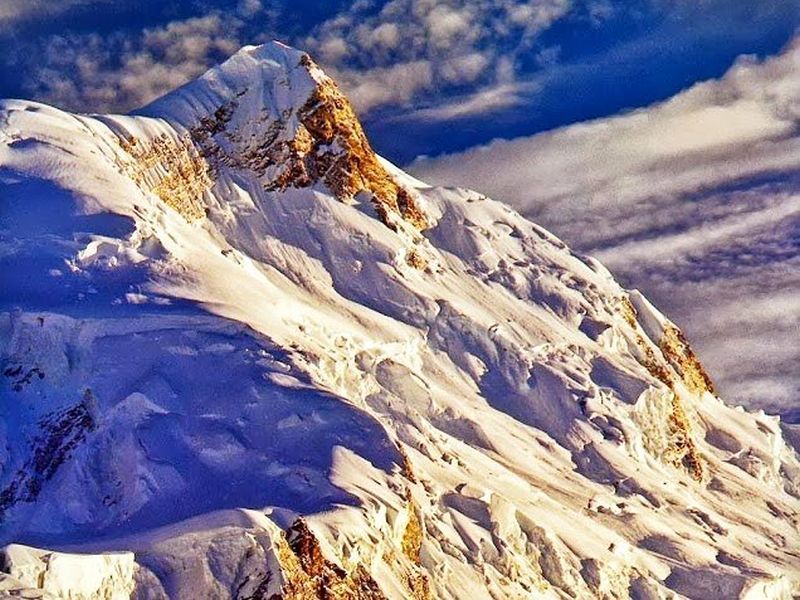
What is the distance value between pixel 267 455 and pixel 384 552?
1938 cm

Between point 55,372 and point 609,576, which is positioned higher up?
point 55,372

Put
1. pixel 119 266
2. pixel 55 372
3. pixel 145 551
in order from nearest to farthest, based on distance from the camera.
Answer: pixel 145 551, pixel 55 372, pixel 119 266

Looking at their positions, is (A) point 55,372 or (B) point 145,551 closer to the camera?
(B) point 145,551

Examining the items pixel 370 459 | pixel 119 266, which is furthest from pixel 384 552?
pixel 119 266

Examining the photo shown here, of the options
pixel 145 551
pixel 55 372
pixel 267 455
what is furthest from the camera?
pixel 55 372

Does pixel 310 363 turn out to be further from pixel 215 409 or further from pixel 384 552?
pixel 384 552

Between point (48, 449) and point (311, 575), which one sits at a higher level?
point (311, 575)

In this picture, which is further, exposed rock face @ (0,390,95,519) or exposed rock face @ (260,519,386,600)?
exposed rock face @ (0,390,95,519)

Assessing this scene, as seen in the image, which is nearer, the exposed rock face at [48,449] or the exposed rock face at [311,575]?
the exposed rock face at [311,575]

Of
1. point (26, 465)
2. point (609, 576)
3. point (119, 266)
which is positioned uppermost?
point (119, 266)

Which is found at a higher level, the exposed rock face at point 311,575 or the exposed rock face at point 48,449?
the exposed rock face at point 311,575

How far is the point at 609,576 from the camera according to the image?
19562 cm

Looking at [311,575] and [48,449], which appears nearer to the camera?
[311,575]

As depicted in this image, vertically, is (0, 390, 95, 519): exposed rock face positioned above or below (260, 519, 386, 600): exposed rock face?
below
